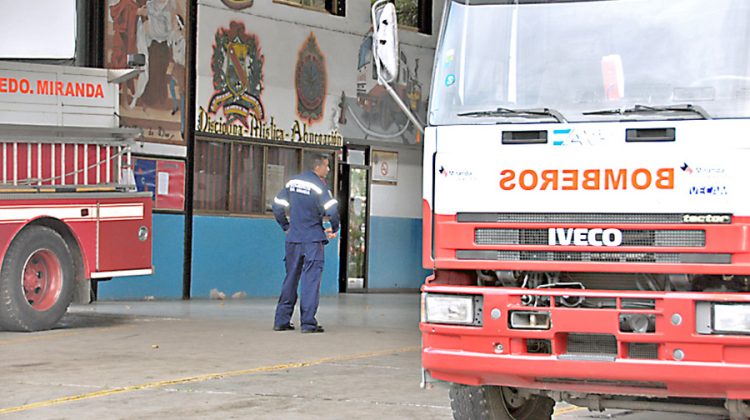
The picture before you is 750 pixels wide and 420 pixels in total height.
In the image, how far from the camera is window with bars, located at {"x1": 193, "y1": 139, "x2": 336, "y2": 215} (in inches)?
819

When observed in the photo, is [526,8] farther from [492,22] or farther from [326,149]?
[326,149]

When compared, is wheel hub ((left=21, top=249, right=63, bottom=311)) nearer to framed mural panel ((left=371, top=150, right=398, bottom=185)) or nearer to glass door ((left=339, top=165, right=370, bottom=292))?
glass door ((left=339, top=165, right=370, bottom=292))

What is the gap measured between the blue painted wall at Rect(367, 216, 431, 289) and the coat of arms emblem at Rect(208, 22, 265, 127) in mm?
3938

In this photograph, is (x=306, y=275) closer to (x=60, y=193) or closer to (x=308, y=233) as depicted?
(x=308, y=233)

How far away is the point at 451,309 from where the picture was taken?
7.23m

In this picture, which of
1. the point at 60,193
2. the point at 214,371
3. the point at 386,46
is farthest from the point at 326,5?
the point at 386,46

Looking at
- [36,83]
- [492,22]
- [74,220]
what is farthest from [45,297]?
[492,22]

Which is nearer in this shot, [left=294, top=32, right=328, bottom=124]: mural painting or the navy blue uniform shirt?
the navy blue uniform shirt

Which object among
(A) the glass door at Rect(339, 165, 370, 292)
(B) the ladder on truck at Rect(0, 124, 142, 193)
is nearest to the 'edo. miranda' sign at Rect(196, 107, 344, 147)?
(A) the glass door at Rect(339, 165, 370, 292)

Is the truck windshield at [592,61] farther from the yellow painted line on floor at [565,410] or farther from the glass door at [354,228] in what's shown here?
the glass door at [354,228]

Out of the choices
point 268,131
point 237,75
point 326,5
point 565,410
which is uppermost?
point 326,5

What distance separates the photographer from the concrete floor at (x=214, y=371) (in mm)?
9016

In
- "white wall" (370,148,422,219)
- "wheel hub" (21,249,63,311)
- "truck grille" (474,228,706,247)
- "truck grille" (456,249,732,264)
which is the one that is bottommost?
"wheel hub" (21,249,63,311)

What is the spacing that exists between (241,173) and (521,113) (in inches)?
573
